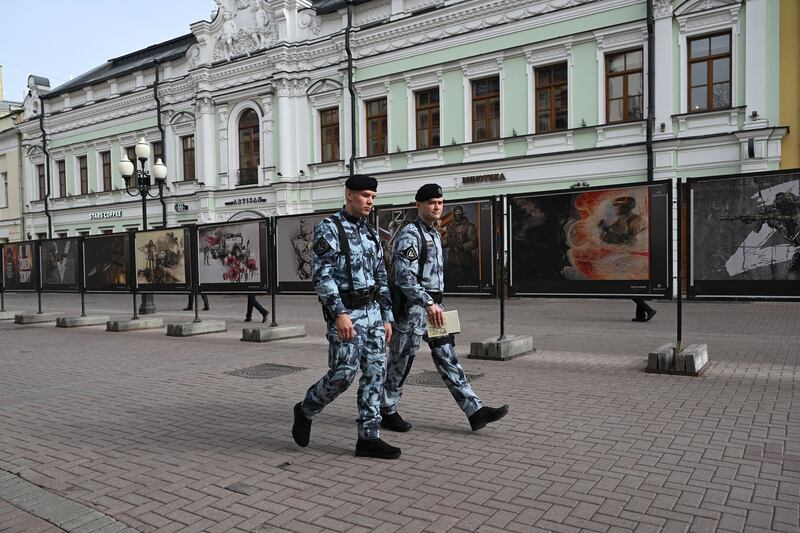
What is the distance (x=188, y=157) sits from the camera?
31734mm

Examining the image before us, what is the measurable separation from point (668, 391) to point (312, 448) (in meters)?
3.78

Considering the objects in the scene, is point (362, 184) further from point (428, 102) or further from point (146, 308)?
point (428, 102)

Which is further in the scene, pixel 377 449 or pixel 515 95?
pixel 515 95

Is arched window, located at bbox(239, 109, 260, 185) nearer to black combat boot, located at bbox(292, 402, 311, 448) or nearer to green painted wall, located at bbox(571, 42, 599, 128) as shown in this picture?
green painted wall, located at bbox(571, 42, 599, 128)

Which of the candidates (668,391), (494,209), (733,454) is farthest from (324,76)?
(733,454)

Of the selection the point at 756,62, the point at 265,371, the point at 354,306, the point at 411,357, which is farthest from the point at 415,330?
the point at 756,62

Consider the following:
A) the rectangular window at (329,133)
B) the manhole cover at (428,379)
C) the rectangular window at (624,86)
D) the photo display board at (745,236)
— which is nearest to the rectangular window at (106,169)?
the rectangular window at (329,133)

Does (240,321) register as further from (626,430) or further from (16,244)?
(626,430)

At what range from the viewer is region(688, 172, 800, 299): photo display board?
725 centimetres

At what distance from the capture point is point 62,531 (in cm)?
354

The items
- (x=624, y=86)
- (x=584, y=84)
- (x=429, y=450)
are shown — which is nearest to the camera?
(x=429, y=450)

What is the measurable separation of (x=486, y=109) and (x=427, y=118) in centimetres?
249

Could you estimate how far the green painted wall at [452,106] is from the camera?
76.7ft

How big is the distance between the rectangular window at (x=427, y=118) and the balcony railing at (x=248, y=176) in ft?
27.0
